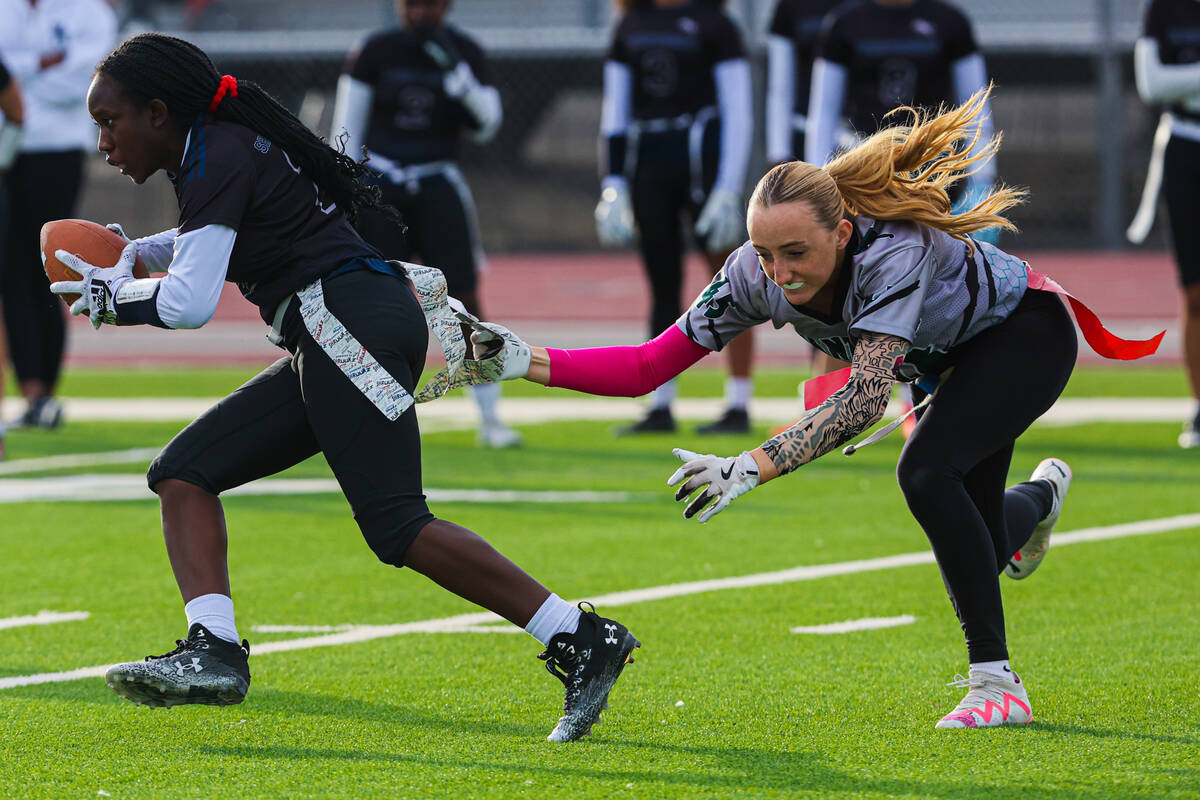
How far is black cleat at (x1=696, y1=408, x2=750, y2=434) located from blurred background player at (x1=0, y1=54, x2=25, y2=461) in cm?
374

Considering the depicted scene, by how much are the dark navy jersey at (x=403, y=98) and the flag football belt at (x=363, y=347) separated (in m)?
5.17

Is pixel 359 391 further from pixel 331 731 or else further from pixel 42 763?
pixel 42 763

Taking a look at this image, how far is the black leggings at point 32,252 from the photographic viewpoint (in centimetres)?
1064

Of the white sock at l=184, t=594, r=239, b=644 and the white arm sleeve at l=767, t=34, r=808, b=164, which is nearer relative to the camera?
the white sock at l=184, t=594, r=239, b=644

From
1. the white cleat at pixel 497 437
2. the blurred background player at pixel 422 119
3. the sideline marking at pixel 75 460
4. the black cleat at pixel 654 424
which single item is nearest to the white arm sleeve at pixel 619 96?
the blurred background player at pixel 422 119

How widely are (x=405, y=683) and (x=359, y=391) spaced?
0.96m

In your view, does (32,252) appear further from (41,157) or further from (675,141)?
(675,141)

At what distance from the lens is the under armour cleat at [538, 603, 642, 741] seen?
14.0ft

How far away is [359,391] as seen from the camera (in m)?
4.31

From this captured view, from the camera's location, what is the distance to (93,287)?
435 cm

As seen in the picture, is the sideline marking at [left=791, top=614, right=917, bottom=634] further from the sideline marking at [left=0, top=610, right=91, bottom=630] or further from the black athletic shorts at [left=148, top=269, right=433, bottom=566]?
the sideline marking at [left=0, top=610, right=91, bottom=630]

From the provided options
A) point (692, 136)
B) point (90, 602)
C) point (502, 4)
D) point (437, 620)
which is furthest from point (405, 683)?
point (502, 4)

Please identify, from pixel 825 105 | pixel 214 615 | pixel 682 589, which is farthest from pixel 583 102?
pixel 214 615

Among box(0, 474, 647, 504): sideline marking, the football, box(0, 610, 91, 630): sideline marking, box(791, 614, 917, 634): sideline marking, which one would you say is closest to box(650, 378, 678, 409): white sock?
box(0, 474, 647, 504): sideline marking
